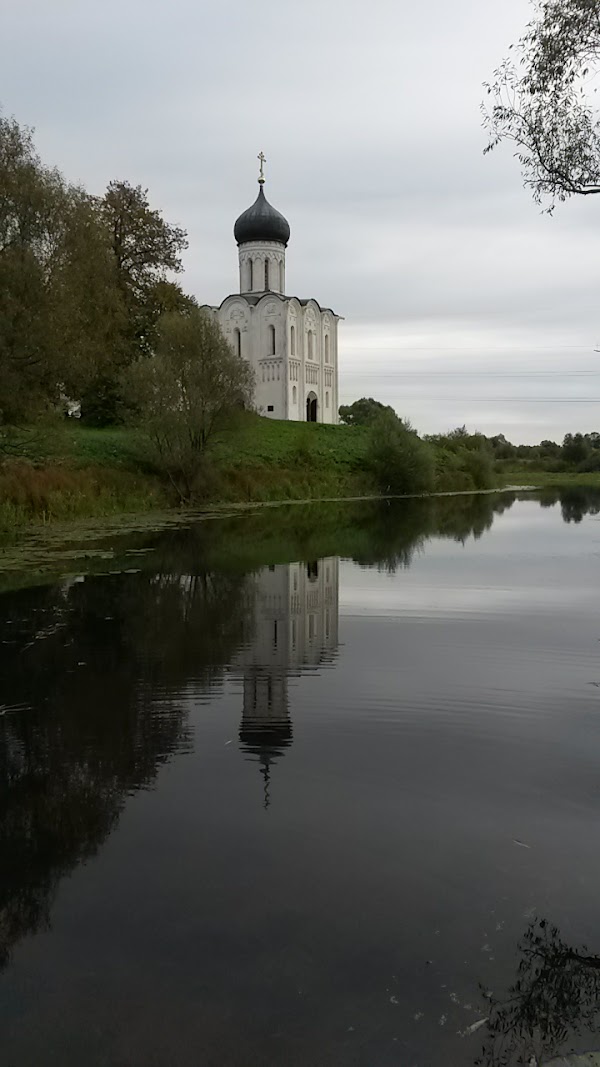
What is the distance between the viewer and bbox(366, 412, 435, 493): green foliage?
46250 mm

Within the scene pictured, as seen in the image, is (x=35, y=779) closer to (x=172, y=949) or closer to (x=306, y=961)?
(x=172, y=949)

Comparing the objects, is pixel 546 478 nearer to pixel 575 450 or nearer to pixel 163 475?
pixel 575 450

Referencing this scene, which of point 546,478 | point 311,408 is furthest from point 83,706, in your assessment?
point 546,478

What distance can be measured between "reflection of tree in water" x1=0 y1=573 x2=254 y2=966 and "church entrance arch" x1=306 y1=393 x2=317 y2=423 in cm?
5259

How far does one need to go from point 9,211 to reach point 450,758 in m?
18.8

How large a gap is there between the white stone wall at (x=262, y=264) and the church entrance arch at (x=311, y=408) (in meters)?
8.02

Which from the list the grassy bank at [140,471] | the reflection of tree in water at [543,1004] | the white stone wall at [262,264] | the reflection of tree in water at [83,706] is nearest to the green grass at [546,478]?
the white stone wall at [262,264]

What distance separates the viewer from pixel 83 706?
277 inches

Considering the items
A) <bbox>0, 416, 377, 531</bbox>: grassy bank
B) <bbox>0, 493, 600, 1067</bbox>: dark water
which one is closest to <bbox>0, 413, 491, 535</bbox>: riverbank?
<bbox>0, 416, 377, 531</bbox>: grassy bank

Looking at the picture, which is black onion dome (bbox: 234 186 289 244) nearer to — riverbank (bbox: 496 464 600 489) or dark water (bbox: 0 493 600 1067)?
riverbank (bbox: 496 464 600 489)

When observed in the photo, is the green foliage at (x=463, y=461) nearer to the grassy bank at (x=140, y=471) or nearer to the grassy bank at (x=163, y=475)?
the grassy bank at (x=163, y=475)

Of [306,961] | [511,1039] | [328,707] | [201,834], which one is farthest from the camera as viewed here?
[328,707]

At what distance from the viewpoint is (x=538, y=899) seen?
13.0 feet

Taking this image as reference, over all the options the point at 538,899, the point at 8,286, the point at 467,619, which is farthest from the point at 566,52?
the point at 8,286
